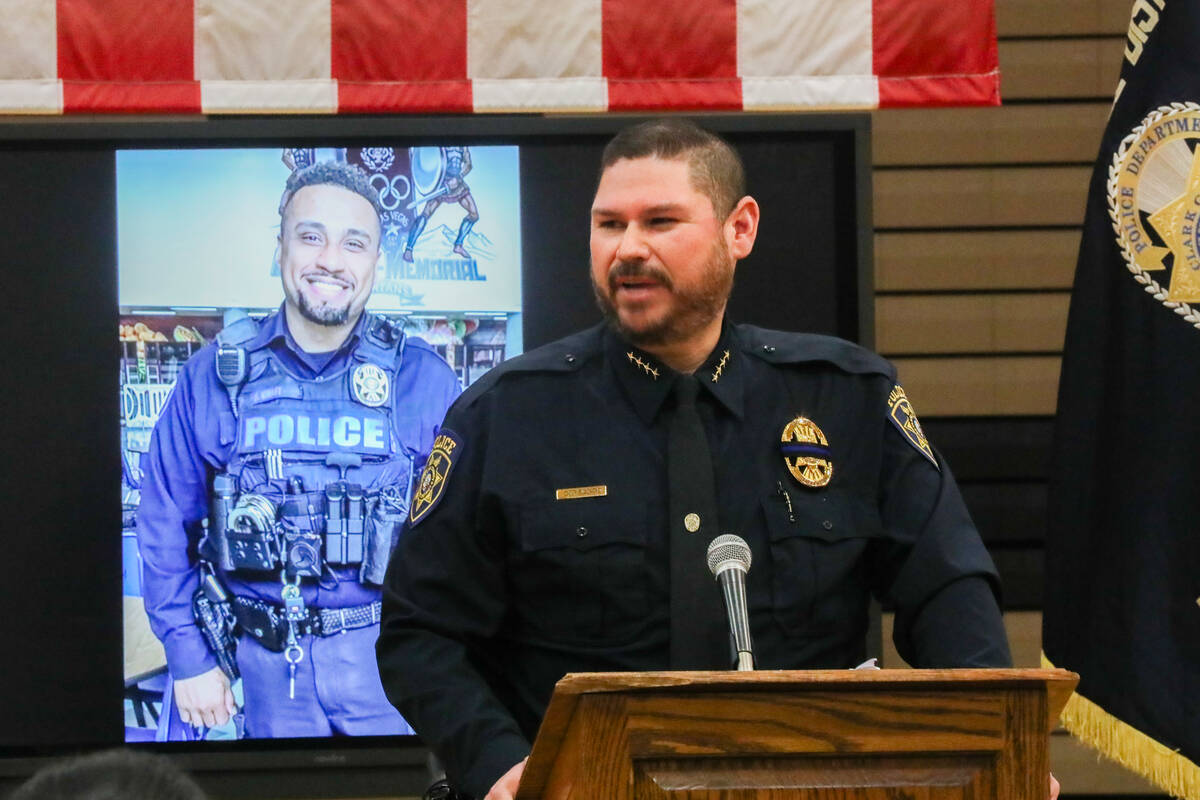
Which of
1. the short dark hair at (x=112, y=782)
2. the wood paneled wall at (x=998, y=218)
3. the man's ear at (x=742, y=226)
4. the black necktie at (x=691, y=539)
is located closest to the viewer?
the short dark hair at (x=112, y=782)

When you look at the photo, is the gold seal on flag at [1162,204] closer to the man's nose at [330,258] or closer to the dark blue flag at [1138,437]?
the dark blue flag at [1138,437]

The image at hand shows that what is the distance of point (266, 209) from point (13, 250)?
562 mm

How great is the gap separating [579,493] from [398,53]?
1347 mm

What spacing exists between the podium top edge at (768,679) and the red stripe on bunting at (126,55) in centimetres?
212

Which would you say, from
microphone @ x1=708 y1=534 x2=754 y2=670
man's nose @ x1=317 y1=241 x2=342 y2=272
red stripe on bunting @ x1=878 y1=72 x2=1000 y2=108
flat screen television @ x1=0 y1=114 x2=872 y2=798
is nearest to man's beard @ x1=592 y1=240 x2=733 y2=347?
microphone @ x1=708 y1=534 x2=754 y2=670

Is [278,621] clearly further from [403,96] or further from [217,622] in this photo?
[403,96]

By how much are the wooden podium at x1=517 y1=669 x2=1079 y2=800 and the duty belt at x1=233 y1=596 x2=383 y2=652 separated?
1937 millimetres

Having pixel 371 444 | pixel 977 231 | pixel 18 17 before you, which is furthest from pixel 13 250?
pixel 977 231

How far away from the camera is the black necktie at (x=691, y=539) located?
2.19 meters

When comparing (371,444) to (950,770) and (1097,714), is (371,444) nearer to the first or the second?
(1097,714)

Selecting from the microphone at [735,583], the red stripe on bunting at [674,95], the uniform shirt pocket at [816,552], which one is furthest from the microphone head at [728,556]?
the red stripe on bunting at [674,95]

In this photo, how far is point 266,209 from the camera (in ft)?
11.4

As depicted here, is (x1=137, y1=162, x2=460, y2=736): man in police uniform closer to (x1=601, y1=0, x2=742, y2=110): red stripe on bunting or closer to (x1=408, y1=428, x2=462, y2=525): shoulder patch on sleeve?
(x1=601, y1=0, x2=742, y2=110): red stripe on bunting

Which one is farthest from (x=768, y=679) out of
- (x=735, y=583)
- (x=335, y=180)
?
(x=335, y=180)
